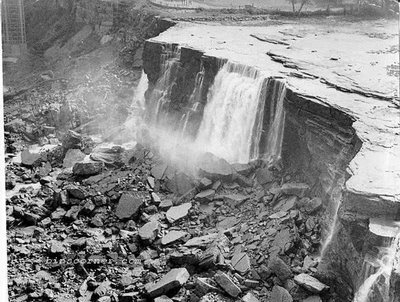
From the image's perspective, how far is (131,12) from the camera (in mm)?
35938

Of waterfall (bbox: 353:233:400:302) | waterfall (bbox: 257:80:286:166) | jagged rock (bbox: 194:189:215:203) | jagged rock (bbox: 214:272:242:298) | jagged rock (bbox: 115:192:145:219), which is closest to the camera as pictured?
waterfall (bbox: 353:233:400:302)

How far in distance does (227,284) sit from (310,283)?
2.22 m

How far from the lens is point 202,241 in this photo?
15289 mm

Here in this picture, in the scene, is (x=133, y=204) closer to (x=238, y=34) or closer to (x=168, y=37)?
(x=168, y=37)

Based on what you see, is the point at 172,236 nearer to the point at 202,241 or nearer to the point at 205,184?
the point at 202,241

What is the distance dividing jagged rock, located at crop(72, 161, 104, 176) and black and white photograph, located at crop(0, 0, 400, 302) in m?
0.06

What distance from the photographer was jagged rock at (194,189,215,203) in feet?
57.8

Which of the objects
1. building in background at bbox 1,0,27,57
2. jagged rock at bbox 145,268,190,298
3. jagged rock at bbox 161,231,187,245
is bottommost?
jagged rock at bbox 145,268,190,298

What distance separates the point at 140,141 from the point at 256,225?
33.5 ft

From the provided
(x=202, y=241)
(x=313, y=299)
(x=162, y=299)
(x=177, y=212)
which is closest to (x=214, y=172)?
(x=177, y=212)

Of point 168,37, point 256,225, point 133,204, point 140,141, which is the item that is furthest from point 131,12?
point 256,225

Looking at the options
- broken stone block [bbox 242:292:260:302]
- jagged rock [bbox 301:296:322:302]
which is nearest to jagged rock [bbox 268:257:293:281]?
jagged rock [bbox 301:296:322:302]

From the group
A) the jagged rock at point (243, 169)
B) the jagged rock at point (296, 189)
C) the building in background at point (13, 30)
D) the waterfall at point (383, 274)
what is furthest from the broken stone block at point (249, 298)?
the building in background at point (13, 30)

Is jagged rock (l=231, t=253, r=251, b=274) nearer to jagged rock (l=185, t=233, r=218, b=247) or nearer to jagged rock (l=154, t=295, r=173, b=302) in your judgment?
jagged rock (l=185, t=233, r=218, b=247)
